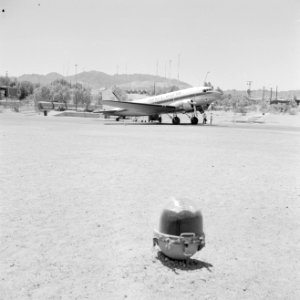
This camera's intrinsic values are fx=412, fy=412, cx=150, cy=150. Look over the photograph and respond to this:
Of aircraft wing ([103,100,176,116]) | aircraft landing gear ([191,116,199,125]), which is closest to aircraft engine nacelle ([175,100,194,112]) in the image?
aircraft wing ([103,100,176,116])

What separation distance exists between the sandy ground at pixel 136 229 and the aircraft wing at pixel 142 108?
100ft

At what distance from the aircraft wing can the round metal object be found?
39095 mm

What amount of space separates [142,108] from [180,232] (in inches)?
1618

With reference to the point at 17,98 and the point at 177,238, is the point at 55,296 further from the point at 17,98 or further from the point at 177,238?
the point at 17,98

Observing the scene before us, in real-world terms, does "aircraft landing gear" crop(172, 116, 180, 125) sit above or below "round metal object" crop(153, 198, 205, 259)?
below

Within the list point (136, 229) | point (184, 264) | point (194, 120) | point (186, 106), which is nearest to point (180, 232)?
point (184, 264)

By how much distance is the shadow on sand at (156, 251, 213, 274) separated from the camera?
5516mm

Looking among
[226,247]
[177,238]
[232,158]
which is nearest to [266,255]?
[226,247]

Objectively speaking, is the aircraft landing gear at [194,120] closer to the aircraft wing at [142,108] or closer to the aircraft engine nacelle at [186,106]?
the aircraft engine nacelle at [186,106]

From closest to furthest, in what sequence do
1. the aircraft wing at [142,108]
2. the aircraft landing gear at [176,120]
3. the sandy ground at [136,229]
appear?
the sandy ground at [136,229] < the aircraft landing gear at [176,120] < the aircraft wing at [142,108]

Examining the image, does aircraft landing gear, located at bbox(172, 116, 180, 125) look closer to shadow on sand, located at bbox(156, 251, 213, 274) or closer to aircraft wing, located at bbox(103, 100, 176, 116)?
aircraft wing, located at bbox(103, 100, 176, 116)

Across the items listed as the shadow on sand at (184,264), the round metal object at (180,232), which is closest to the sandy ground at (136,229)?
the shadow on sand at (184,264)

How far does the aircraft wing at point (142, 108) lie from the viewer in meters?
45.0

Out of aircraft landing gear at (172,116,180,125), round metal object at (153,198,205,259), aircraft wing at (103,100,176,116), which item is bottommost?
aircraft landing gear at (172,116,180,125)
